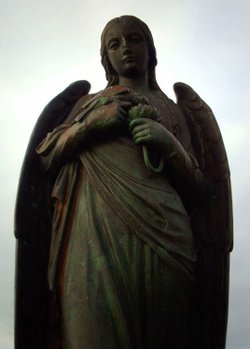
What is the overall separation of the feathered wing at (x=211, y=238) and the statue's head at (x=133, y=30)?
693 millimetres

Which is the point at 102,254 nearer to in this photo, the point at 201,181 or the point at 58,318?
the point at 58,318

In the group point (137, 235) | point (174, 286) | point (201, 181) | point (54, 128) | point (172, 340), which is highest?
point (54, 128)

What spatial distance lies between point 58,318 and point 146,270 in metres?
1.00

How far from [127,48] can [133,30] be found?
0.67ft

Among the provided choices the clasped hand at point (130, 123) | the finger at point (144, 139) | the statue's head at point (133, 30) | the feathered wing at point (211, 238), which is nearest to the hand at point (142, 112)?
the clasped hand at point (130, 123)

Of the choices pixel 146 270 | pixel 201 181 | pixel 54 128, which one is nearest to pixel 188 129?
pixel 201 181

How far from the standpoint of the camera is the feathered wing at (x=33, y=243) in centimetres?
680

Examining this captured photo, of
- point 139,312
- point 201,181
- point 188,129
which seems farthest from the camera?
point 188,129

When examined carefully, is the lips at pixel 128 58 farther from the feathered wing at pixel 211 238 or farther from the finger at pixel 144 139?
the finger at pixel 144 139

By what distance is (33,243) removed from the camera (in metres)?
6.97

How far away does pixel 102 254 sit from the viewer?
20.4ft

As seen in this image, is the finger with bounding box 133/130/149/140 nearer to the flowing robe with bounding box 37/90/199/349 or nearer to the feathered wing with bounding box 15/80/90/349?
the flowing robe with bounding box 37/90/199/349

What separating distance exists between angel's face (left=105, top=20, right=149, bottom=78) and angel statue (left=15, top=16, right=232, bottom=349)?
0.01 metres

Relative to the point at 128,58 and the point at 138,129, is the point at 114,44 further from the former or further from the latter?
the point at 138,129
